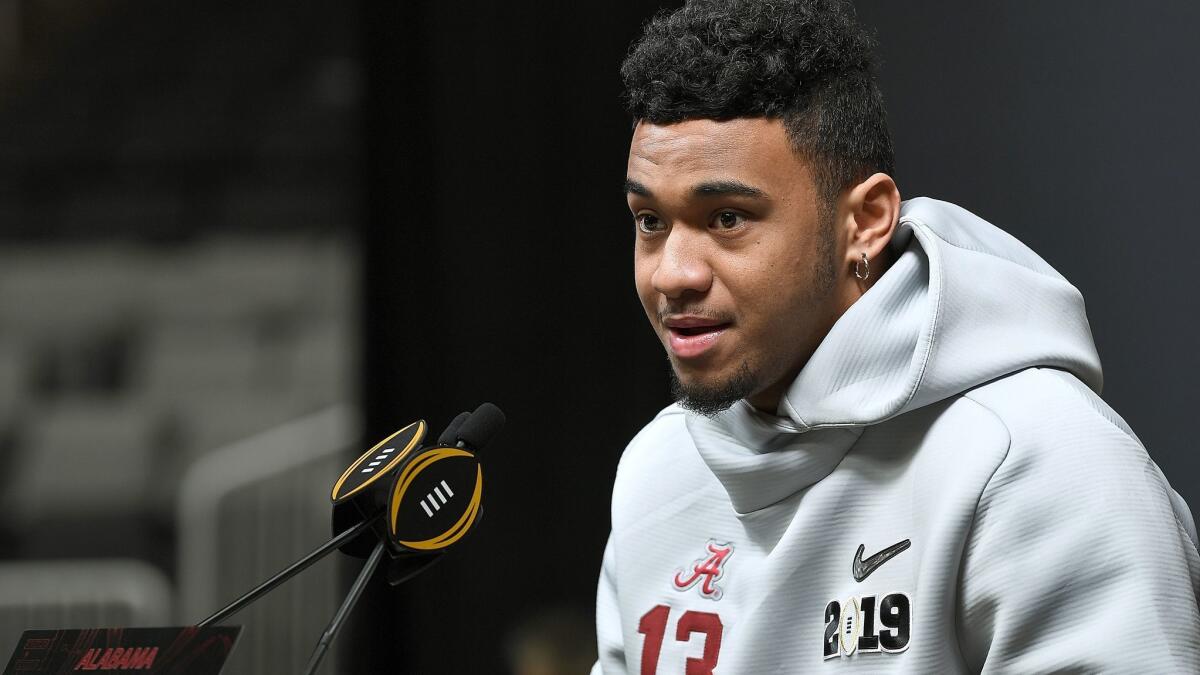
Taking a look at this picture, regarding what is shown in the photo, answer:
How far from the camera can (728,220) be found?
1.18 meters

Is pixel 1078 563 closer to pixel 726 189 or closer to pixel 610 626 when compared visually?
pixel 726 189

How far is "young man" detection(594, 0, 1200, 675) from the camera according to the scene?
107 centimetres

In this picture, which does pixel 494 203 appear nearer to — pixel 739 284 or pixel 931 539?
pixel 739 284

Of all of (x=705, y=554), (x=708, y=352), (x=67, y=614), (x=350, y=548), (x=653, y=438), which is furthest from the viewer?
(x=67, y=614)

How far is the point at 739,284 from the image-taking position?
3.84 ft

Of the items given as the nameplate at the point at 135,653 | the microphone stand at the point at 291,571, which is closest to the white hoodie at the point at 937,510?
the microphone stand at the point at 291,571

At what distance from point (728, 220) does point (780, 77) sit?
135mm

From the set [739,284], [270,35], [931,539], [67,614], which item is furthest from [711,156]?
[67,614]

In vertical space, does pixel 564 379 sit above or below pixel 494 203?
below

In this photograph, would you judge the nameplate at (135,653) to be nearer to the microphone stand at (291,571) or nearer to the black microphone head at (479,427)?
the microphone stand at (291,571)

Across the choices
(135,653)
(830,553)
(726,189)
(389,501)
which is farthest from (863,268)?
(135,653)

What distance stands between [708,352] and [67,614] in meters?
1.78

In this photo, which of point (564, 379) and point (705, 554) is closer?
point (705, 554)

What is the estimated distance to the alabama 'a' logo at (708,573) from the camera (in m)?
1.28
